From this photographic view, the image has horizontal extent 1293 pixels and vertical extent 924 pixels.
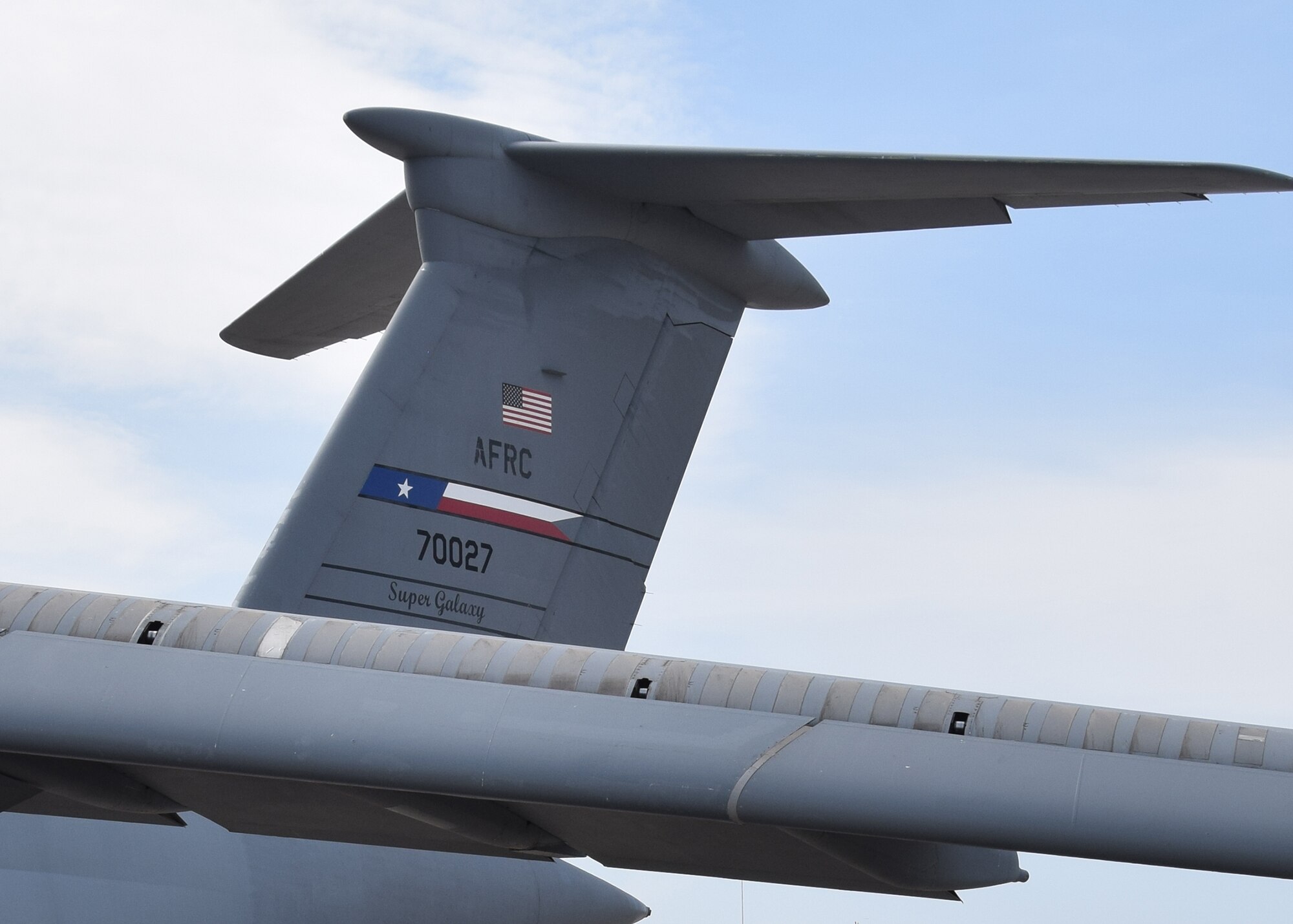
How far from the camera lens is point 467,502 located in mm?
7141

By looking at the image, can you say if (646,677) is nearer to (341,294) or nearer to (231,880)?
(231,880)

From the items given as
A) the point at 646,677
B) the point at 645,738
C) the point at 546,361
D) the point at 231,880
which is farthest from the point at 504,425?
the point at 645,738

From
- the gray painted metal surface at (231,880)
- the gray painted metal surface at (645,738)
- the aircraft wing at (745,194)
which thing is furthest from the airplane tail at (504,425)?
the gray painted metal surface at (645,738)

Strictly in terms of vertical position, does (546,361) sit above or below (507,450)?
above

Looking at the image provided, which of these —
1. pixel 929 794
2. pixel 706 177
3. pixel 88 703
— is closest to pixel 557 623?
pixel 706 177

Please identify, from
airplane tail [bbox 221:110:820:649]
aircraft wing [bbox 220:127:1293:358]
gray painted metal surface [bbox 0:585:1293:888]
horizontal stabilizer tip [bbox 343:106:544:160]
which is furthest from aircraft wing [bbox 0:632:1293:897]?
horizontal stabilizer tip [bbox 343:106:544:160]

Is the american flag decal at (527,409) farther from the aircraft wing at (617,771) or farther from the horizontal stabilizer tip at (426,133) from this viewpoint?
the aircraft wing at (617,771)

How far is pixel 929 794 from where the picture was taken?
3.61 metres

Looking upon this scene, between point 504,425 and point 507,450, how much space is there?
0.42 ft

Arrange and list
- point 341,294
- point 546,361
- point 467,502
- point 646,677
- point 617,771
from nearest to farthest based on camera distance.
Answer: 1. point 617,771
2. point 646,677
3. point 467,502
4. point 546,361
5. point 341,294

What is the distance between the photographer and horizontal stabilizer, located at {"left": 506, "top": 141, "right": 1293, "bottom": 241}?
5.83 metres

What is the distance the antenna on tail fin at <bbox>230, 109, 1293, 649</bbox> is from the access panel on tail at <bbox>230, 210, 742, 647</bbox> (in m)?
0.01

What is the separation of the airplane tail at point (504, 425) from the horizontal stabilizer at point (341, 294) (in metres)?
1.02

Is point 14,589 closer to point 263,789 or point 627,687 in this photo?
point 263,789
